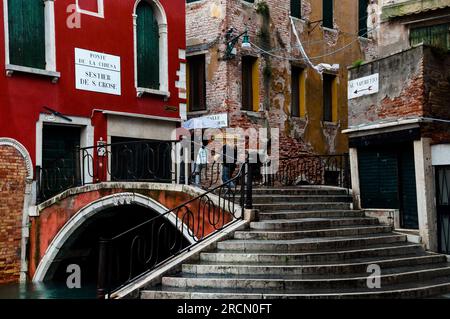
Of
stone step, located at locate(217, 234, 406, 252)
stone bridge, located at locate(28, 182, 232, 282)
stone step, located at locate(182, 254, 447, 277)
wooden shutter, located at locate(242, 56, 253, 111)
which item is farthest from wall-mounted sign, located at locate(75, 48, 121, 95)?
stone step, located at locate(182, 254, 447, 277)

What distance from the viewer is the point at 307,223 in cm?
1045

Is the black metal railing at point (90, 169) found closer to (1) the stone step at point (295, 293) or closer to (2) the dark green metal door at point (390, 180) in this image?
(2) the dark green metal door at point (390, 180)

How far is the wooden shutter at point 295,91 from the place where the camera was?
19.6 meters

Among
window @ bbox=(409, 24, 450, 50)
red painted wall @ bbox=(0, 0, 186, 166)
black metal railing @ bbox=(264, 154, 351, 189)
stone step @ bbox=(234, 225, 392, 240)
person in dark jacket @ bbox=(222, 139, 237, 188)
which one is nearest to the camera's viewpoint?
stone step @ bbox=(234, 225, 392, 240)

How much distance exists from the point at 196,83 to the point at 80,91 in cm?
497

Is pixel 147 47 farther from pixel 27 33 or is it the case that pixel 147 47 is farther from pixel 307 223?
pixel 307 223

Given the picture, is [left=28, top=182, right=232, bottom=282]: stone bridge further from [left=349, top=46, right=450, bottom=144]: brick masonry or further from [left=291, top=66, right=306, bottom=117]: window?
[left=291, top=66, right=306, bottom=117]: window

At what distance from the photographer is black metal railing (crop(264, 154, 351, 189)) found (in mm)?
17892

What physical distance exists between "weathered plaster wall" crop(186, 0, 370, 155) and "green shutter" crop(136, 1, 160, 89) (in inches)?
94.5

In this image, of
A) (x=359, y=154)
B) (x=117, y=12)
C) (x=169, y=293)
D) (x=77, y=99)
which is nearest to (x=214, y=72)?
(x=117, y=12)

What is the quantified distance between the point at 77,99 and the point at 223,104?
467 cm

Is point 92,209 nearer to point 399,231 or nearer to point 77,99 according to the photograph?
point 77,99

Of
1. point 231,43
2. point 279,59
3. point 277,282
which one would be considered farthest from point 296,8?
point 277,282

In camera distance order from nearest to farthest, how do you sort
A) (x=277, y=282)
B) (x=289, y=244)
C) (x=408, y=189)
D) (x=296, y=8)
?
(x=277, y=282), (x=289, y=244), (x=408, y=189), (x=296, y=8)
